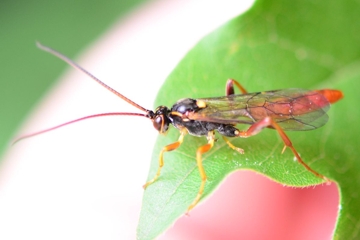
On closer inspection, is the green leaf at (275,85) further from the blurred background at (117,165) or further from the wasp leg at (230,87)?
the blurred background at (117,165)

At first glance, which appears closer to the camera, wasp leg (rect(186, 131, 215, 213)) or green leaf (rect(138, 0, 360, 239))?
wasp leg (rect(186, 131, 215, 213))

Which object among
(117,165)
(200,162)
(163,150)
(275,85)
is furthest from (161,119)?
(117,165)

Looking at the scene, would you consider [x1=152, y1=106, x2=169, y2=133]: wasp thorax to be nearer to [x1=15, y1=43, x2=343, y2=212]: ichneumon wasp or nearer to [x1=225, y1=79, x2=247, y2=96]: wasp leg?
[x1=15, y1=43, x2=343, y2=212]: ichneumon wasp

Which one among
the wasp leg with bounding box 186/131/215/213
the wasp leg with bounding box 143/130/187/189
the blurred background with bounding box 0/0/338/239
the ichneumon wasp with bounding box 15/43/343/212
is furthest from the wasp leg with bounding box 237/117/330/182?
the blurred background with bounding box 0/0/338/239

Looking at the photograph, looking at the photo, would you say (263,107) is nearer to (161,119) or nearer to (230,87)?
(230,87)

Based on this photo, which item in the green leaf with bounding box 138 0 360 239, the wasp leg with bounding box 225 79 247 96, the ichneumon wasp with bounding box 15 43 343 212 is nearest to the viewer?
the green leaf with bounding box 138 0 360 239

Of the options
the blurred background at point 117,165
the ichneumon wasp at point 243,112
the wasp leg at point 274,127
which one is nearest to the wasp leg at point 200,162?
the ichneumon wasp at point 243,112

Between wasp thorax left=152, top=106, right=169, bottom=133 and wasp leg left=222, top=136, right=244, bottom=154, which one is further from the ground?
wasp thorax left=152, top=106, right=169, bottom=133
